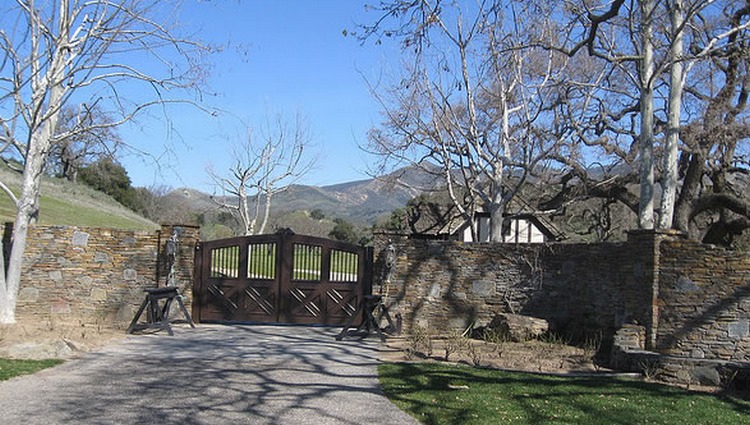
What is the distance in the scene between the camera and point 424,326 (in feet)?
52.1

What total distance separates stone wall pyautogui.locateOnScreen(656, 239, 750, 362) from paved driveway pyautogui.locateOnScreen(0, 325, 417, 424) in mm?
5142

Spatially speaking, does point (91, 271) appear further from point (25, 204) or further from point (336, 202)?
point (336, 202)

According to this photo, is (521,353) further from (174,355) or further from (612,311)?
(174,355)

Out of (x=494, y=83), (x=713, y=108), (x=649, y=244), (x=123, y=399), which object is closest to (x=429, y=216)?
(x=494, y=83)

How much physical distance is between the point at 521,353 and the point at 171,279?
7.70 metres

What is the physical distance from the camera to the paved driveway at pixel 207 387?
7.81 metres

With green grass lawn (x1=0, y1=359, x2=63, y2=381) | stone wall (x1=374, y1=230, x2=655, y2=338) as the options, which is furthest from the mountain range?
green grass lawn (x1=0, y1=359, x2=63, y2=381)

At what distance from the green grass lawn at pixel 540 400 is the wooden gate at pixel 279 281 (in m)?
5.38

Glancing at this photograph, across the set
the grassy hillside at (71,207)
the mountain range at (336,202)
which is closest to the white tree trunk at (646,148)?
the grassy hillside at (71,207)

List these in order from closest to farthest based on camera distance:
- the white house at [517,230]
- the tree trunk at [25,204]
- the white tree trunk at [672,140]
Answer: the tree trunk at [25,204] < the white tree trunk at [672,140] < the white house at [517,230]

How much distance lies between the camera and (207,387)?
369 inches

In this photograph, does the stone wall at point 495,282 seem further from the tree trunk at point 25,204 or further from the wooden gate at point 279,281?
the tree trunk at point 25,204

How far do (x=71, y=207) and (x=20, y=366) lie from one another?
23680mm

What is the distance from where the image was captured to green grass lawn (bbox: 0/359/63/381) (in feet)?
31.5
